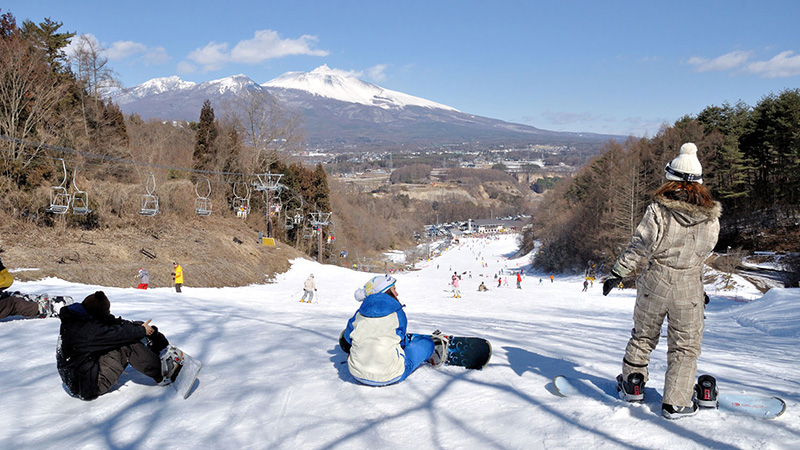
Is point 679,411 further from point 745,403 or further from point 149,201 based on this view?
point 149,201

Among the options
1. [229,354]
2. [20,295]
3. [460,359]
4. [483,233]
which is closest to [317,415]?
[460,359]

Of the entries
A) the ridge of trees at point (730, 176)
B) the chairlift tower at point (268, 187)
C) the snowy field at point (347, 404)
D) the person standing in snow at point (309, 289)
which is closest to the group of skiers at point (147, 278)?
the person standing in snow at point (309, 289)

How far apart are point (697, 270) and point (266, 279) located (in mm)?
24301

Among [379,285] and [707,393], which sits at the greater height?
[379,285]

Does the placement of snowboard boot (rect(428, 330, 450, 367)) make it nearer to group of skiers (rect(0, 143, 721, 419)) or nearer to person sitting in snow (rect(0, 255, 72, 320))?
group of skiers (rect(0, 143, 721, 419))

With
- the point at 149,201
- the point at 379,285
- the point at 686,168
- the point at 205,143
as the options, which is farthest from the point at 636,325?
the point at 205,143

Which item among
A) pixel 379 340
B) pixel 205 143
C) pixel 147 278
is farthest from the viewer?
pixel 205 143

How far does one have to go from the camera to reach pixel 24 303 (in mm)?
7223

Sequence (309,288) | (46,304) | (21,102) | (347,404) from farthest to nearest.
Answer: (21,102)
(309,288)
(46,304)
(347,404)

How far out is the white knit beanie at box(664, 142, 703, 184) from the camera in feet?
12.2

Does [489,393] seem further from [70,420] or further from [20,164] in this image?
[20,164]

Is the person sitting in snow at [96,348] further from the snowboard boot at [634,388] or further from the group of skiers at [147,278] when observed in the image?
the group of skiers at [147,278]

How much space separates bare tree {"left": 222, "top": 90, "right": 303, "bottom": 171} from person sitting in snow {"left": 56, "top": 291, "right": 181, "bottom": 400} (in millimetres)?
40833

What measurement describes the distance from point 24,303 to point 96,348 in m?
4.05
